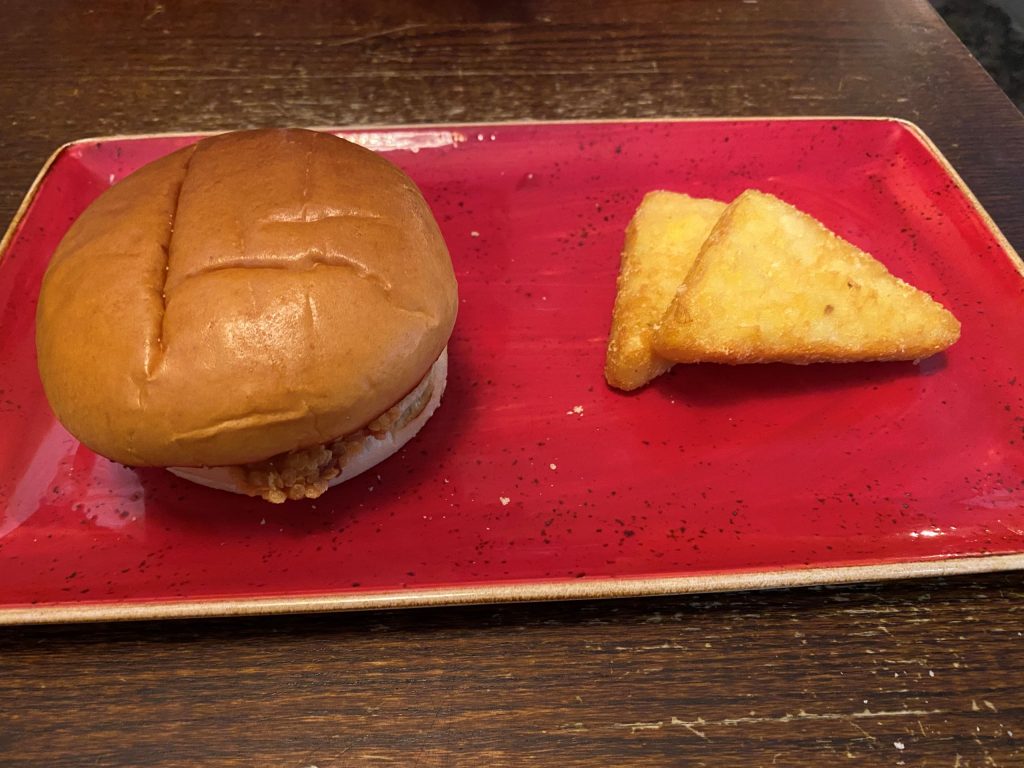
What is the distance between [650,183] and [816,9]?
6.25ft

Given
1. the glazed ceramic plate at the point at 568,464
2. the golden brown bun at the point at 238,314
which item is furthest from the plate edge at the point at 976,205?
the golden brown bun at the point at 238,314

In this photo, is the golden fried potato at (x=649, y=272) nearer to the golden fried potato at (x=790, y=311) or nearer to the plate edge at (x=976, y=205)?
the golden fried potato at (x=790, y=311)

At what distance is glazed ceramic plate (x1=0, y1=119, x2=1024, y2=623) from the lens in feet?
5.47

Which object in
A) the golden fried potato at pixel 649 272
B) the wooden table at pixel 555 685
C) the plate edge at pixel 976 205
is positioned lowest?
the wooden table at pixel 555 685

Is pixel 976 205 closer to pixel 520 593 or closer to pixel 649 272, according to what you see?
pixel 649 272

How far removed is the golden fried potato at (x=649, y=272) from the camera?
2.08 meters

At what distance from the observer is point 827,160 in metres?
2.67

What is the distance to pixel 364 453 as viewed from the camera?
6.04ft

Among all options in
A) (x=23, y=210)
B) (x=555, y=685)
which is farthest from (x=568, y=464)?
(x=23, y=210)

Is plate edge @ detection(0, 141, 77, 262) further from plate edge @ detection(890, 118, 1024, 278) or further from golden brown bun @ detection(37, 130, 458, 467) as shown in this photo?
plate edge @ detection(890, 118, 1024, 278)

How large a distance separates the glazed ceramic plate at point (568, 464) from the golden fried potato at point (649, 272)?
86 millimetres

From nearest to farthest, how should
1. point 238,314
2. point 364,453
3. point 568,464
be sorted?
1. point 238,314
2. point 364,453
3. point 568,464

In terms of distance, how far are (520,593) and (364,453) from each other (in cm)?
53

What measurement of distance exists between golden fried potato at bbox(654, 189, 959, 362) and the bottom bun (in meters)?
0.63
